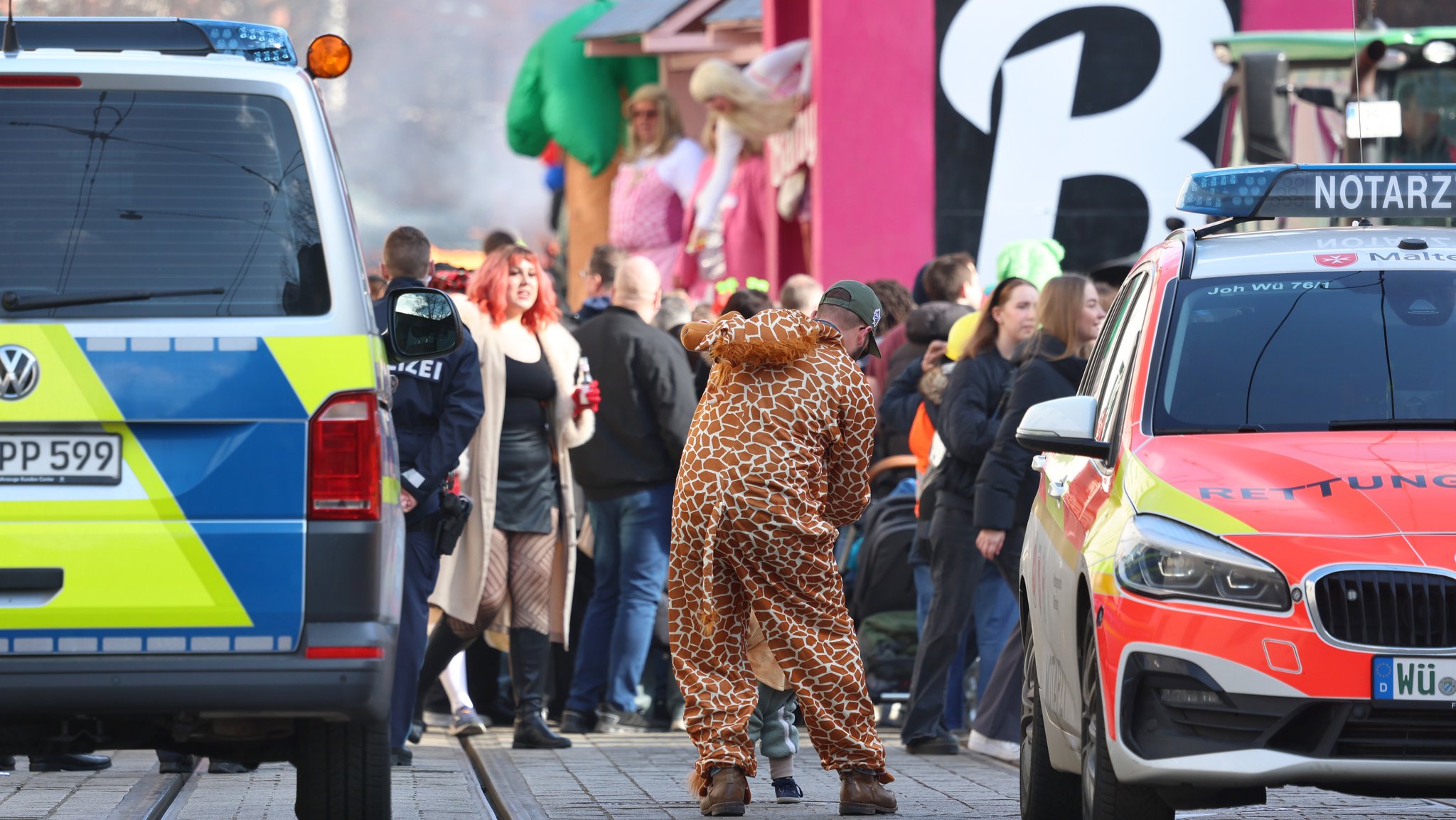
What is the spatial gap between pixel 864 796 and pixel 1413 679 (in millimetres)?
2876

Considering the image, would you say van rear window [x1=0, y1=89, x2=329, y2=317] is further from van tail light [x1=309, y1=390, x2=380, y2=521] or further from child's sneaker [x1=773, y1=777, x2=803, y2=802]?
child's sneaker [x1=773, y1=777, x2=803, y2=802]

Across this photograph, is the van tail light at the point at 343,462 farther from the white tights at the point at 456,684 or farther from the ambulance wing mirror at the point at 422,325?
the white tights at the point at 456,684

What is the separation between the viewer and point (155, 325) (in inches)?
215

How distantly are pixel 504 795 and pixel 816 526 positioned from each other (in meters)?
1.57

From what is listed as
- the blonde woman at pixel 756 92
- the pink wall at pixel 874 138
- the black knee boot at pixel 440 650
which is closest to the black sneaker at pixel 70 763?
the black knee boot at pixel 440 650

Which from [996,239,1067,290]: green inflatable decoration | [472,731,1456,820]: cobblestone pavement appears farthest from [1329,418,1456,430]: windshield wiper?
[996,239,1067,290]: green inflatable decoration

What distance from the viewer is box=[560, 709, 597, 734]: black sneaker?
11484 mm

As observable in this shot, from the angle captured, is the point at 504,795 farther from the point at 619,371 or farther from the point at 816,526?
the point at 619,371

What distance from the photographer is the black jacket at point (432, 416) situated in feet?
30.6

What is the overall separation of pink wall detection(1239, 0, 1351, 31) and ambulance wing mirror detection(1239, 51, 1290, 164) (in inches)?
213

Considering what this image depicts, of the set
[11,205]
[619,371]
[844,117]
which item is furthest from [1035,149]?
[11,205]

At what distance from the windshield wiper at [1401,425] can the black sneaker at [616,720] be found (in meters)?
6.00

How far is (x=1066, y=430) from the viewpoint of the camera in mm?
→ 6348

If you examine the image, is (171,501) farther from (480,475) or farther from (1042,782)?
(480,475)
